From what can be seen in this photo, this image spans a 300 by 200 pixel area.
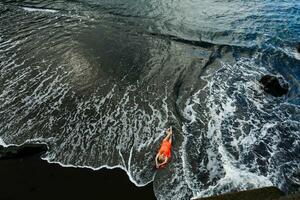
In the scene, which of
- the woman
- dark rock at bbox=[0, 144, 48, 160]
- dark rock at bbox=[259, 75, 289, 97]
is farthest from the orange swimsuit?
dark rock at bbox=[259, 75, 289, 97]

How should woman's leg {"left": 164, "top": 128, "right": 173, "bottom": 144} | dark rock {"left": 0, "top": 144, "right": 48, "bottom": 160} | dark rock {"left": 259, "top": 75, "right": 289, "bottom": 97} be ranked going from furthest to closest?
dark rock {"left": 259, "top": 75, "right": 289, "bottom": 97}, woman's leg {"left": 164, "top": 128, "right": 173, "bottom": 144}, dark rock {"left": 0, "top": 144, "right": 48, "bottom": 160}

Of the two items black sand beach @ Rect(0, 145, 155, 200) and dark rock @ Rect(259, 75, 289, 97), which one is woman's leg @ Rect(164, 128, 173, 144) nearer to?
black sand beach @ Rect(0, 145, 155, 200)

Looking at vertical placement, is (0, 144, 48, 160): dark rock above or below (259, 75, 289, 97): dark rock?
below

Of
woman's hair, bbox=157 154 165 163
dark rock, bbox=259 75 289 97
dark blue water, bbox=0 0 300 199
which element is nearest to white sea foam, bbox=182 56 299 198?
dark blue water, bbox=0 0 300 199

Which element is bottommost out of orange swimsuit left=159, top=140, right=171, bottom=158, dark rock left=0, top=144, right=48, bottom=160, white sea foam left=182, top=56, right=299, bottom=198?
white sea foam left=182, top=56, right=299, bottom=198

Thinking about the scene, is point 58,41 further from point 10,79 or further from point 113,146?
point 113,146

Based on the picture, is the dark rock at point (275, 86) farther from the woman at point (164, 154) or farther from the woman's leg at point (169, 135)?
the woman at point (164, 154)

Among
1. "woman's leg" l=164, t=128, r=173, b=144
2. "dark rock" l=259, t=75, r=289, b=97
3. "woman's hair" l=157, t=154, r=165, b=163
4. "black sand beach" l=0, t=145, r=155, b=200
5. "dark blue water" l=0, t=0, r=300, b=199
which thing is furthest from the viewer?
"dark rock" l=259, t=75, r=289, b=97

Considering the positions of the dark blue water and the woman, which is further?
the dark blue water
